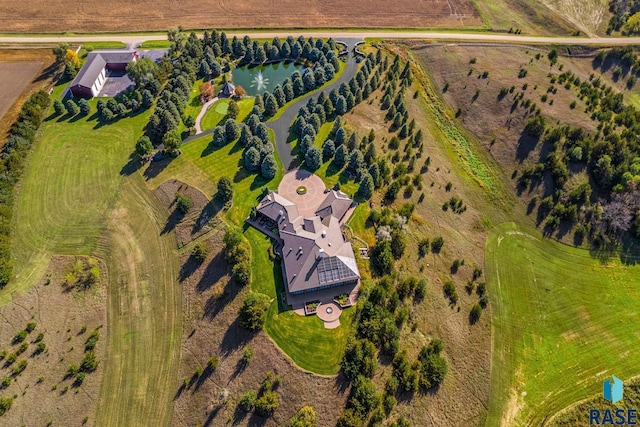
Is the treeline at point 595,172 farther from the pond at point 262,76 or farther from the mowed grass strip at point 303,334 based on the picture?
the pond at point 262,76

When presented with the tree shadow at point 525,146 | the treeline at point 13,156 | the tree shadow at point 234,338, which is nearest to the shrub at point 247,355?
the tree shadow at point 234,338

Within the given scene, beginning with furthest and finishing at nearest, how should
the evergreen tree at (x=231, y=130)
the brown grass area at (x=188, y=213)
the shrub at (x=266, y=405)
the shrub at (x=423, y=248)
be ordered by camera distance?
1. the evergreen tree at (x=231, y=130)
2. the brown grass area at (x=188, y=213)
3. the shrub at (x=423, y=248)
4. the shrub at (x=266, y=405)

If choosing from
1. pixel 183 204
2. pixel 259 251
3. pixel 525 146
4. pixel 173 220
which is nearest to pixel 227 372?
pixel 259 251

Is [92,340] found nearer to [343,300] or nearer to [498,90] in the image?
[343,300]

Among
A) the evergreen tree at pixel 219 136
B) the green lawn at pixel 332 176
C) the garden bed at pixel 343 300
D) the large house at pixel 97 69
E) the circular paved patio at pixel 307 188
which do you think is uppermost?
the large house at pixel 97 69

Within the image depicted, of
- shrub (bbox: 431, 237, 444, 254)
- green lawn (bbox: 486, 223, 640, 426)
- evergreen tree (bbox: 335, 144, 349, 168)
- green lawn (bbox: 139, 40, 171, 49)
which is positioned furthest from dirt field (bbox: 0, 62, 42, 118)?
green lawn (bbox: 486, 223, 640, 426)
